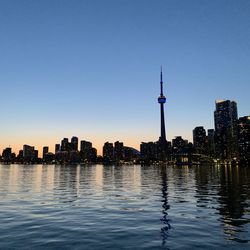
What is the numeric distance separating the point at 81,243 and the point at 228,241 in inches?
356

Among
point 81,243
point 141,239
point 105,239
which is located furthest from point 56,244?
point 141,239

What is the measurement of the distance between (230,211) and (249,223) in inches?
271

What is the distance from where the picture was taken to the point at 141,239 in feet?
64.3

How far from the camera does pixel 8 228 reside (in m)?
22.7

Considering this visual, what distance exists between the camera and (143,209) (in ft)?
107

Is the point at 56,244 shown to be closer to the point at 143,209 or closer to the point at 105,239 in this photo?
the point at 105,239

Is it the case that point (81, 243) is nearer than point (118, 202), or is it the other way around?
point (81, 243)

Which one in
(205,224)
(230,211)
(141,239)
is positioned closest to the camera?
(141,239)

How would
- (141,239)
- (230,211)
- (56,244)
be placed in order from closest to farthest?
(56,244), (141,239), (230,211)

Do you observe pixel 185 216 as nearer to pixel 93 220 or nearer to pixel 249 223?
pixel 249 223

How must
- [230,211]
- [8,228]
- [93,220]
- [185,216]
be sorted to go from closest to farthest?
[8,228] < [93,220] < [185,216] < [230,211]

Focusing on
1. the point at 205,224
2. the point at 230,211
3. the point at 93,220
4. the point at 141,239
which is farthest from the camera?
the point at 230,211

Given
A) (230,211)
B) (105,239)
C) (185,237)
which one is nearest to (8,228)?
(105,239)

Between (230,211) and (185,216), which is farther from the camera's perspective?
(230,211)
